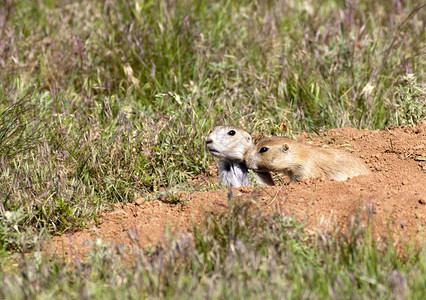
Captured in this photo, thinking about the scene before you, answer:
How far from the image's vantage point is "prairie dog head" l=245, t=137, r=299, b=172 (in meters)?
5.54

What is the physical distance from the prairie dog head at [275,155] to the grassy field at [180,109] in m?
0.57

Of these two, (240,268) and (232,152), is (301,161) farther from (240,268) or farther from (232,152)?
(240,268)

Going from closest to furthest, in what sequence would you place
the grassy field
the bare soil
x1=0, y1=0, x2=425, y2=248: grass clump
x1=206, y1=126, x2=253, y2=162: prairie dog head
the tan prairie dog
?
the grassy field, the bare soil, the tan prairie dog, x1=0, y1=0, x2=425, y2=248: grass clump, x1=206, y1=126, x2=253, y2=162: prairie dog head

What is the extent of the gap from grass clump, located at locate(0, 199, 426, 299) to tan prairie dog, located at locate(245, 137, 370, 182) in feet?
4.57

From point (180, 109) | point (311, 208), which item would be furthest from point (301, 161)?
point (180, 109)

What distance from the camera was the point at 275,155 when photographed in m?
5.59

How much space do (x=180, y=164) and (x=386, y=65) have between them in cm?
263

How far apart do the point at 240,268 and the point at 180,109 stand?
9.91 feet

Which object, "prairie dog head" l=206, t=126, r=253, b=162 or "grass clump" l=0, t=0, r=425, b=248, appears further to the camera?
"prairie dog head" l=206, t=126, r=253, b=162

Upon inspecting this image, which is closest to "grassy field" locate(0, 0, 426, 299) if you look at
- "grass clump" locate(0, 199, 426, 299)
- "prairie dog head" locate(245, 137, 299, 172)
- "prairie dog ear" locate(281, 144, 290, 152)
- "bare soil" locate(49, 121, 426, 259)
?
"grass clump" locate(0, 199, 426, 299)

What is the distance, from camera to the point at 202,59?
23.2 feet

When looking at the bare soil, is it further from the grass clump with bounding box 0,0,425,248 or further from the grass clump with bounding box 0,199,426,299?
the grass clump with bounding box 0,0,425,248

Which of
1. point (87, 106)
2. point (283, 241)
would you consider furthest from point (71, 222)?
point (87, 106)

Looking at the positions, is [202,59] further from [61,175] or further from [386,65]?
[61,175]
